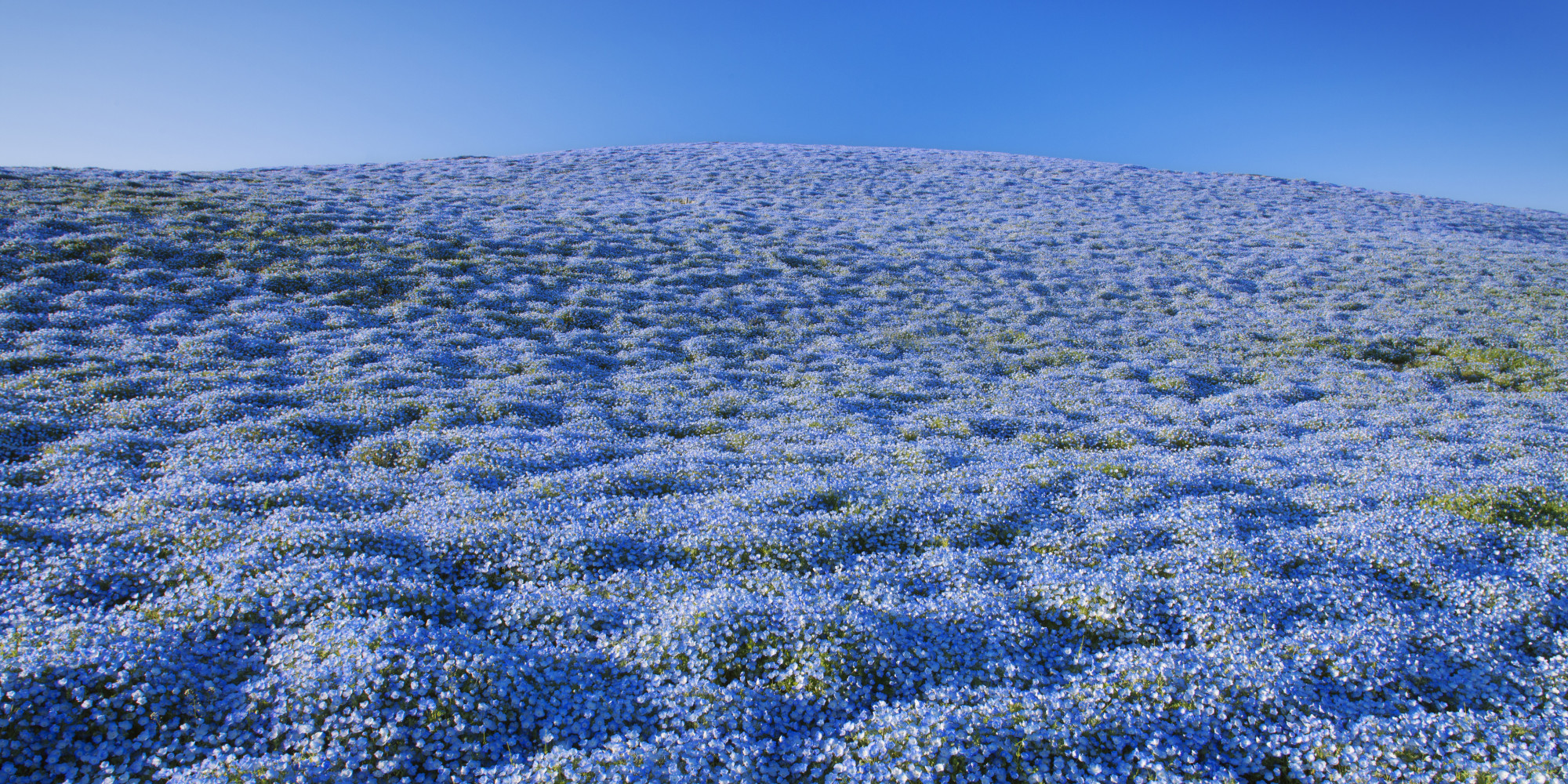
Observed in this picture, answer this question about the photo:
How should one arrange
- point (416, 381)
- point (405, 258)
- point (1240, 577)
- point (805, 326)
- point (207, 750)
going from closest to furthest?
point (207, 750) < point (1240, 577) < point (416, 381) < point (805, 326) < point (405, 258)

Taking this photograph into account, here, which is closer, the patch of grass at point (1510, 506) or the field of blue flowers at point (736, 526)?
the field of blue flowers at point (736, 526)

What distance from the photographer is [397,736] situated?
265 inches

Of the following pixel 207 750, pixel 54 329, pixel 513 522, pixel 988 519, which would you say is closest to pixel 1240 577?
pixel 988 519

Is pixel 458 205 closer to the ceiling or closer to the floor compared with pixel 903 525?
closer to the ceiling

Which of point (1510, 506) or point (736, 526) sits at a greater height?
point (1510, 506)

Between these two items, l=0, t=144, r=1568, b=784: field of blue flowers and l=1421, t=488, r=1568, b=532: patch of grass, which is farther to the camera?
l=1421, t=488, r=1568, b=532: patch of grass

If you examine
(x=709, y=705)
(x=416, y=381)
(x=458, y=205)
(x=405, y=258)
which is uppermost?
(x=458, y=205)

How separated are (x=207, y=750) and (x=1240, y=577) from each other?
1191 centimetres

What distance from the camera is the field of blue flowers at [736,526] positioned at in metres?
7.05

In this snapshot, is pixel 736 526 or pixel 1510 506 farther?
pixel 1510 506

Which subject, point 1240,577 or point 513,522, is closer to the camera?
point 1240,577

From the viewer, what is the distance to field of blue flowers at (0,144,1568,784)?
7047 millimetres

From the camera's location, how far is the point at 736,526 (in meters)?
11.2

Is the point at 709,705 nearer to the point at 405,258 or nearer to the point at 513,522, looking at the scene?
the point at 513,522
